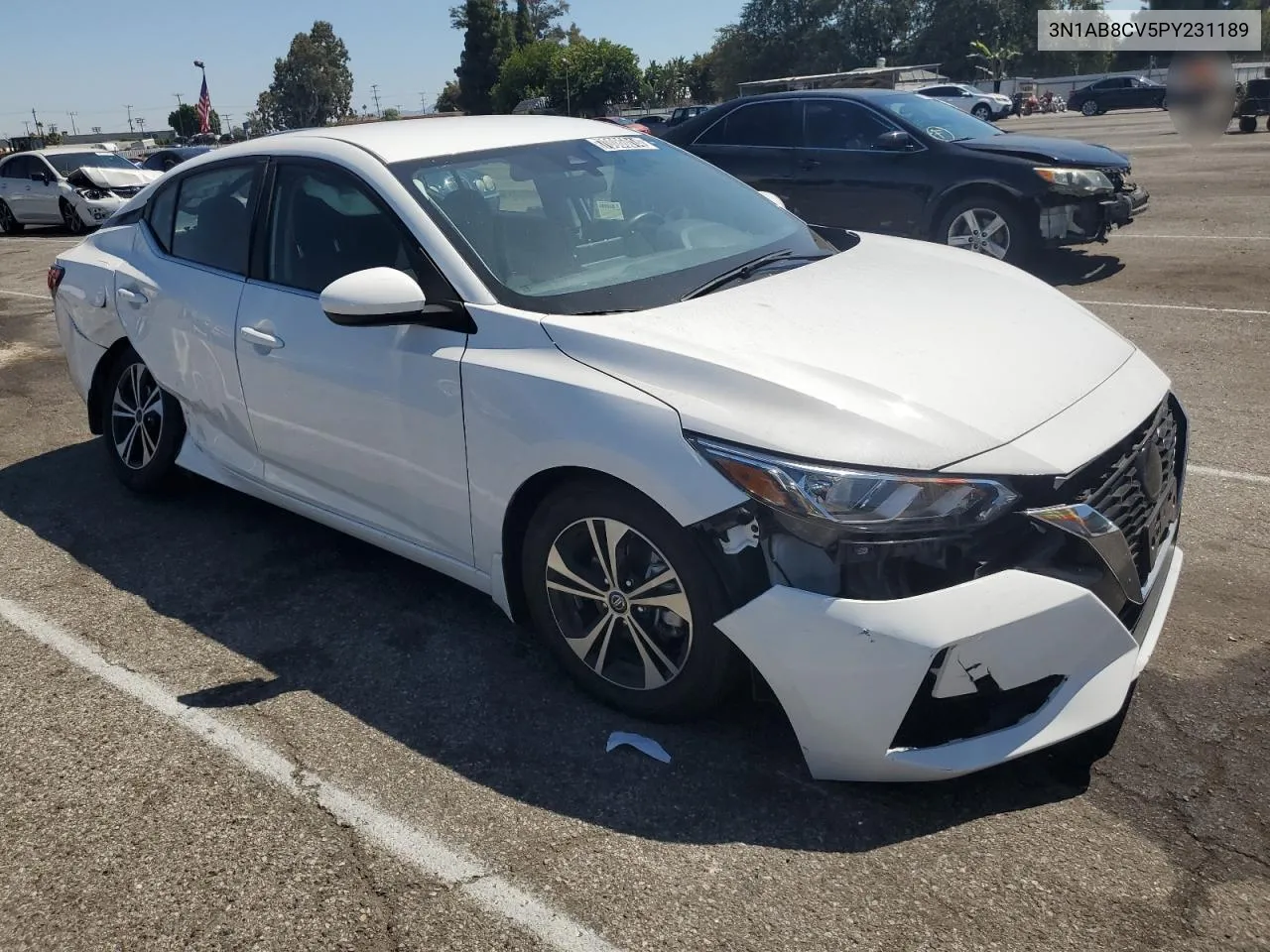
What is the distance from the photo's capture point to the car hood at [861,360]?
276 cm

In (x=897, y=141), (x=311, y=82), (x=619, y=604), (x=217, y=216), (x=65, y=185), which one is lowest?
(x=619, y=604)

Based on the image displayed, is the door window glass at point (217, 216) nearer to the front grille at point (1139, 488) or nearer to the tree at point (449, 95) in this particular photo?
the front grille at point (1139, 488)

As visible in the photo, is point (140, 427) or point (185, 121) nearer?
point (140, 427)

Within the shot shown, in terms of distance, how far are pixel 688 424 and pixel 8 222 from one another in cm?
2275

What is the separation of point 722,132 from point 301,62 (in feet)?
339

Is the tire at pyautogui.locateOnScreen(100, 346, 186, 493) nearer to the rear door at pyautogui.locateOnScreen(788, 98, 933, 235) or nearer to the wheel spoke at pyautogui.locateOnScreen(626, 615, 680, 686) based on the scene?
the wheel spoke at pyautogui.locateOnScreen(626, 615, 680, 686)

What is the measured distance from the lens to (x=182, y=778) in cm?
316

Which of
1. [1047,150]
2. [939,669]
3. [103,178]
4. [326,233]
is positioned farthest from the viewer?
[103,178]

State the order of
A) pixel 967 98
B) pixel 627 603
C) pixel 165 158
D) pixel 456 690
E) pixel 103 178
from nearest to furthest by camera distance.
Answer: pixel 627 603, pixel 456 690, pixel 103 178, pixel 165 158, pixel 967 98

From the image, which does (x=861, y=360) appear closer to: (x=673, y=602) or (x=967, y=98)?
(x=673, y=602)

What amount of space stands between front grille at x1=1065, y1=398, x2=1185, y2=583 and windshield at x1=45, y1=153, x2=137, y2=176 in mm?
21126

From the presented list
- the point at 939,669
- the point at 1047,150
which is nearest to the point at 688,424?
the point at 939,669

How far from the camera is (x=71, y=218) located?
2011 centimetres

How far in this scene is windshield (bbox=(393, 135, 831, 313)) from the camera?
354 centimetres
